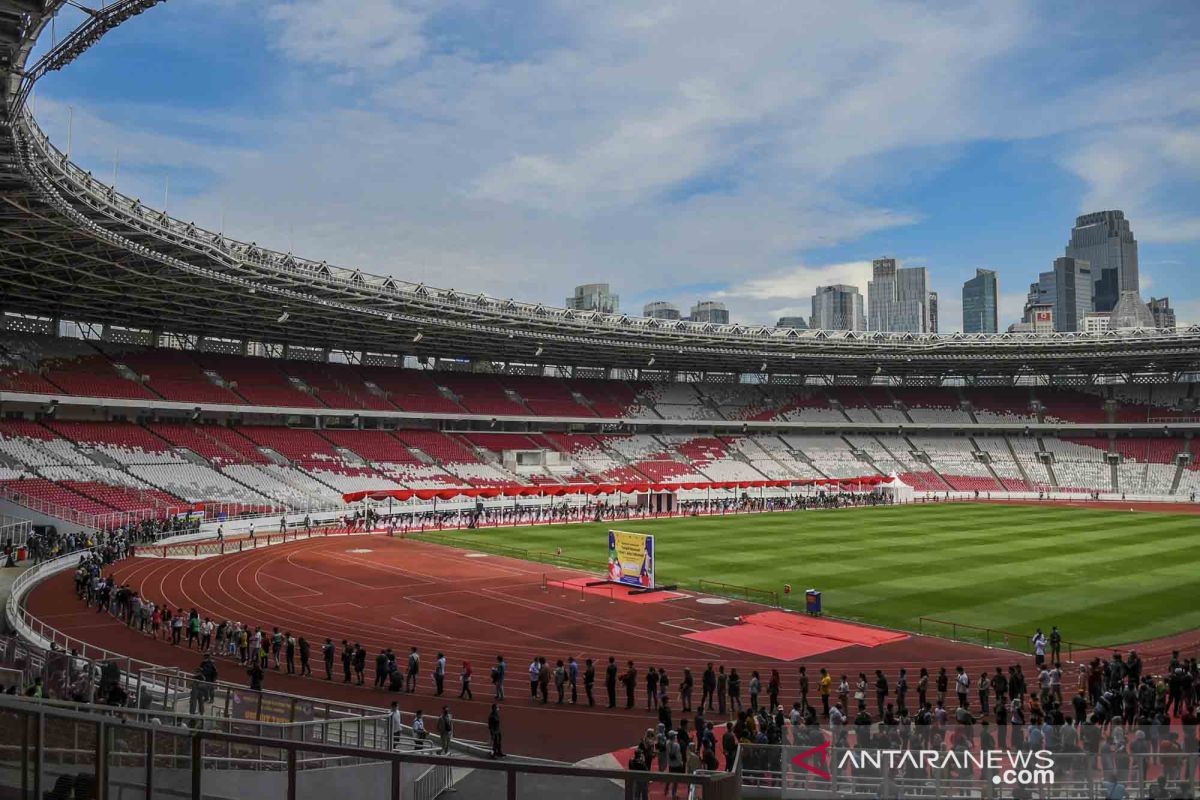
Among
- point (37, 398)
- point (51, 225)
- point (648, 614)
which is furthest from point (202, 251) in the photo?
point (648, 614)

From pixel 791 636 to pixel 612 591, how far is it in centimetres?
894

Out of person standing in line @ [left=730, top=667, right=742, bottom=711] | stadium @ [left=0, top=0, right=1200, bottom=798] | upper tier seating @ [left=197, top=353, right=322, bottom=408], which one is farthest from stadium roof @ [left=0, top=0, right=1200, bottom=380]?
person standing in line @ [left=730, top=667, right=742, bottom=711]

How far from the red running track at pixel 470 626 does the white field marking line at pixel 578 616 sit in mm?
36

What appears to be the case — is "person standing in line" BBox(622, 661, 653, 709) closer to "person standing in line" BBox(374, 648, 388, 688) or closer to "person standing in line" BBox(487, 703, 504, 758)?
"person standing in line" BBox(487, 703, 504, 758)

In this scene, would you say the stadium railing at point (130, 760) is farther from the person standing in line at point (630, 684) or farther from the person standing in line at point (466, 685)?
the person standing in line at point (466, 685)

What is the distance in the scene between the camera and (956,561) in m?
39.7

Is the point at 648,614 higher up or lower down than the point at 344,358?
lower down

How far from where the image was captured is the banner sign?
3347 centimetres

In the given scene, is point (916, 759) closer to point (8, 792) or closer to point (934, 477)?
point (8, 792)

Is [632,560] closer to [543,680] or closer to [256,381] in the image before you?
[543,680]

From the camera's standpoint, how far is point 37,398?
169 ft

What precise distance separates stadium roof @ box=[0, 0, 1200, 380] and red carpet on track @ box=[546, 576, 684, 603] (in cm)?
2187

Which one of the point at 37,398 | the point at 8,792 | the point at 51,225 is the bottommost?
the point at 8,792

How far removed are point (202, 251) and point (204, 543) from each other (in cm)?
1390
